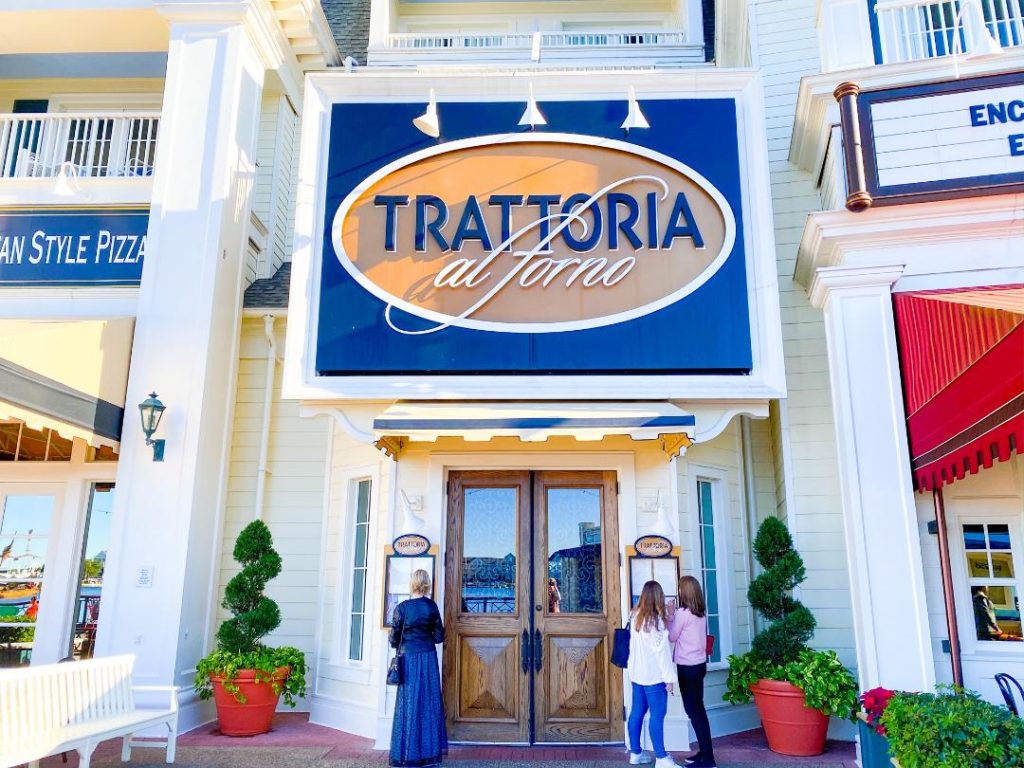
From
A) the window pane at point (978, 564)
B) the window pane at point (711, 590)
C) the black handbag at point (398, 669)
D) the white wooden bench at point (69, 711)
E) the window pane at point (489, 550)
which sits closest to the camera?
the white wooden bench at point (69, 711)

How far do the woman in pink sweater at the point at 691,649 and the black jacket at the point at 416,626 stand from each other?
219 centimetres

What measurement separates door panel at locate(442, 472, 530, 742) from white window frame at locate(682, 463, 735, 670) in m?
1.85

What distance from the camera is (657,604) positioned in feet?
23.2

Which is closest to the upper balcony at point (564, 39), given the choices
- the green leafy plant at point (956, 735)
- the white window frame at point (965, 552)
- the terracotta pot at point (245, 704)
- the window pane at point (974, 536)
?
the white window frame at point (965, 552)

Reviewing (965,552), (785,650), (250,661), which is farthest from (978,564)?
(250,661)

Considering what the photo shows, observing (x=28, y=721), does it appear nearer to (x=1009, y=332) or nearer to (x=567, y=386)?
(x=567, y=386)

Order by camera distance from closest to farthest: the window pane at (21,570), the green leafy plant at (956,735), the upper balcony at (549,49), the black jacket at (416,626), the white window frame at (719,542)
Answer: the green leafy plant at (956,735)
the black jacket at (416,626)
the white window frame at (719,542)
the window pane at (21,570)
the upper balcony at (549,49)

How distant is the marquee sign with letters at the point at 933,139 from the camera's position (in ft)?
23.5

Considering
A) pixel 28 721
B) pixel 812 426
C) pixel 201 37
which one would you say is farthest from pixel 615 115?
pixel 28 721

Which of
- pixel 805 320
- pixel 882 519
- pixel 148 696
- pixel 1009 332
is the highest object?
pixel 805 320

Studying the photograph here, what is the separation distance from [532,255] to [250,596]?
188 inches

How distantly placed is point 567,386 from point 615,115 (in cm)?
315

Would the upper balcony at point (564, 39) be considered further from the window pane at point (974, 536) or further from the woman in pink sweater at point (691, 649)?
the woman in pink sweater at point (691, 649)

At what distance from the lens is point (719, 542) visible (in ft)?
29.6
